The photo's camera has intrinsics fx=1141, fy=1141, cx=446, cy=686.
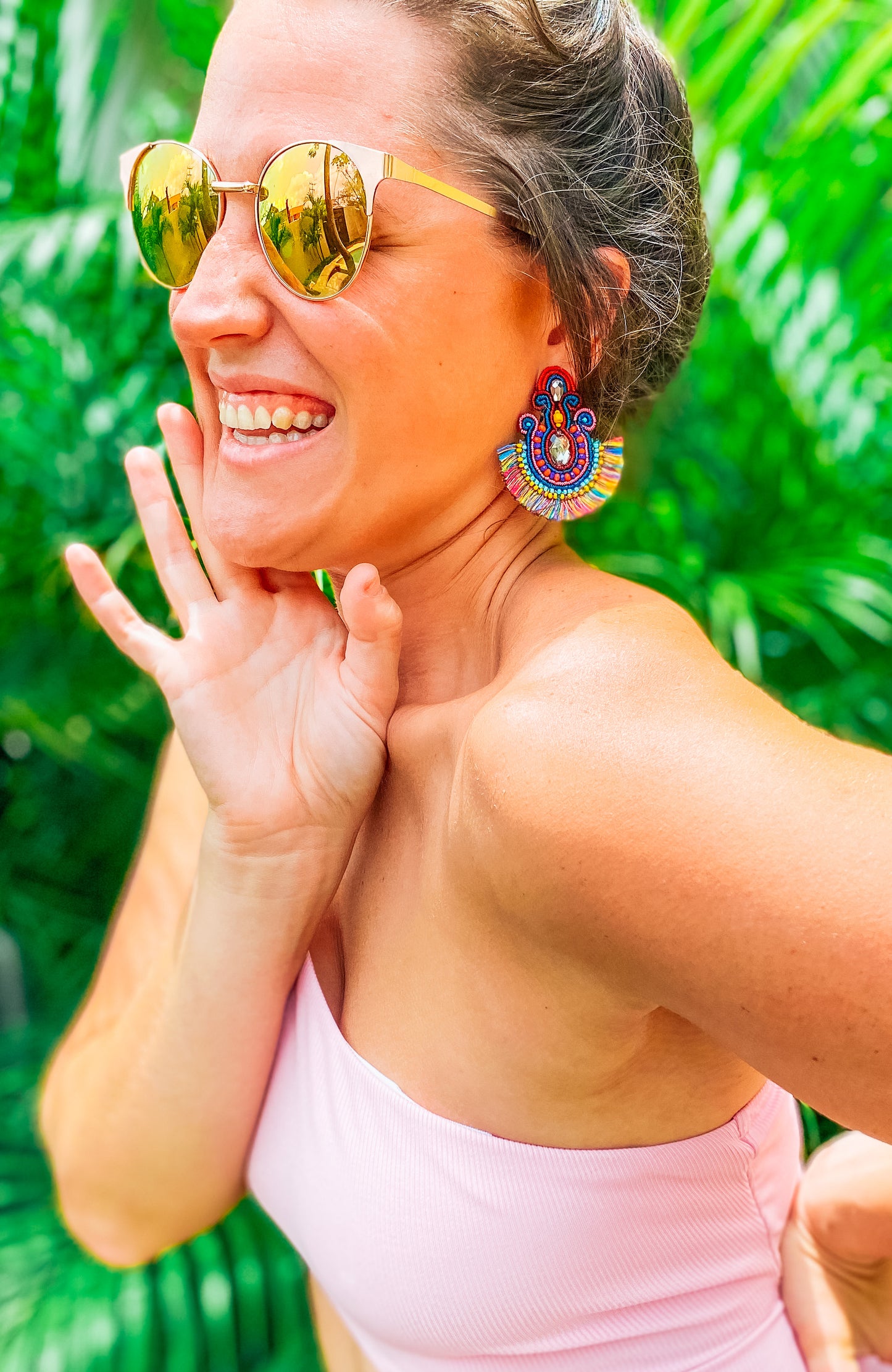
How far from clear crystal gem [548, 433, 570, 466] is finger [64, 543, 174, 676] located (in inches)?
18.6

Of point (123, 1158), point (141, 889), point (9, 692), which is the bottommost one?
point (9, 692)

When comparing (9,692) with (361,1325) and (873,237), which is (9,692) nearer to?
(361,1325)

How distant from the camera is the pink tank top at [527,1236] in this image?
102cm

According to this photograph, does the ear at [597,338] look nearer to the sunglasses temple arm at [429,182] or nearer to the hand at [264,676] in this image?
the sunglasses temple arm at [429,182]

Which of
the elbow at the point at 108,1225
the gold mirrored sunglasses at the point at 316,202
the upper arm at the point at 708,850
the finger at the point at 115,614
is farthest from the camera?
the elbow at the point at 108,1225

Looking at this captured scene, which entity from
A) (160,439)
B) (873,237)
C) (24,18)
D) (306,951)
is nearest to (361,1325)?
(306,951)

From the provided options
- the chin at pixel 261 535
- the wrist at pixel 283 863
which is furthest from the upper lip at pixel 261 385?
the wrist at pixel 283 863

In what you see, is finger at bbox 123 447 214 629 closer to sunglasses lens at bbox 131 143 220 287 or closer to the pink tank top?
sunglasses lens at bbox 131 143 220 287

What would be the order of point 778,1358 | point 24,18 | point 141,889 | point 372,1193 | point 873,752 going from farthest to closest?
point 24,18 → point 141,889 → point 778,1358 → point 372,1193 → point 873,752

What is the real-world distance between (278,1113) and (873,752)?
2.56 ft

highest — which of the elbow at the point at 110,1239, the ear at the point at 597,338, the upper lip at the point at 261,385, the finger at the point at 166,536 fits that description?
the ear at the point at 597,338

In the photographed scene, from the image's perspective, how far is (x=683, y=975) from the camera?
791mm

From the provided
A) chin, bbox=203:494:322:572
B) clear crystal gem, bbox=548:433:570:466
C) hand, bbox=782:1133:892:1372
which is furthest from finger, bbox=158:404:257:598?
hand, bbox=782:1133:892:1372

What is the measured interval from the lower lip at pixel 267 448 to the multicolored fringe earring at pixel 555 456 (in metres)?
0.19
